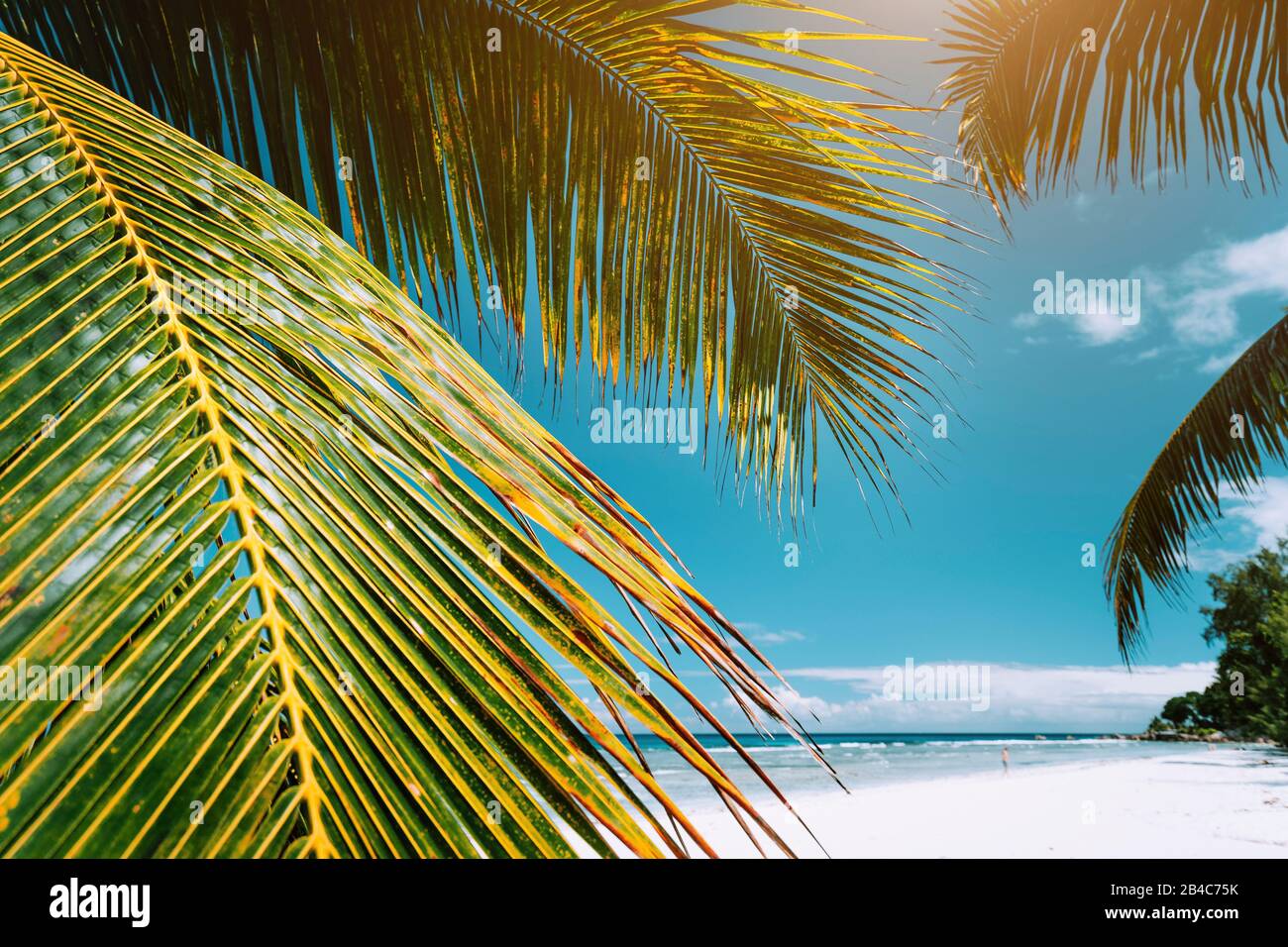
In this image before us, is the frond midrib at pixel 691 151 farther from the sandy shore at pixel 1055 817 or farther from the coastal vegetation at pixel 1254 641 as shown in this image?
the coastal vegetation at pixel 1254 641

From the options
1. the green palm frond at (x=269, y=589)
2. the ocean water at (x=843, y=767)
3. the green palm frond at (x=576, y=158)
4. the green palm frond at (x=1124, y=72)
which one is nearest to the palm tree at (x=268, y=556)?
the green palm frond at (x=269, y=589)

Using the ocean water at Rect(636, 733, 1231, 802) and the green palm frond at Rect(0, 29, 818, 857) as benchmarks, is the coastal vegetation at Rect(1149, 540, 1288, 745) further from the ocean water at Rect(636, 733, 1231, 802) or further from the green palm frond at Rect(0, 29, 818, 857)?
the green palm frond at Rect(0, 29, 818, 857)

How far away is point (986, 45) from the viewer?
231 cm

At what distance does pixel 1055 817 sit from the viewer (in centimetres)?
1295

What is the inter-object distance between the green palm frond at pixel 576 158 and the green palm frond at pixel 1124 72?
786mm

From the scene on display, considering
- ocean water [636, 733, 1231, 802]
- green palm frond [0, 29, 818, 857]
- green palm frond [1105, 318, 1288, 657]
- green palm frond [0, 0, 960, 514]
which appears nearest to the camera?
green palm frond [0, 29, 818, 857]

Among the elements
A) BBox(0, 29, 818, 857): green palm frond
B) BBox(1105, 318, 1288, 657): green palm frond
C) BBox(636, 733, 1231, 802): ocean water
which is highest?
BBox(0, 29, 818, 857): green palm frond

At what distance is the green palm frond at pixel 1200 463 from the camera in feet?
14.5

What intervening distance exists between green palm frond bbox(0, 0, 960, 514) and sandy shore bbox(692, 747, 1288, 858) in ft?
25.4

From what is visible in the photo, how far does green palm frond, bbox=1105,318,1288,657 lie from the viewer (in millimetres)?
4418

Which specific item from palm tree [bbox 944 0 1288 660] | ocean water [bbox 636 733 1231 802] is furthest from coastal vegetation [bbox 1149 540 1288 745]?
palm tree [bbox 944 0 1288 660]

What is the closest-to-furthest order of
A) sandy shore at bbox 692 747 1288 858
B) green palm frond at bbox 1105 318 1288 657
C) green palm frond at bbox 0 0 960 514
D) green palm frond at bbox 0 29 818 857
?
green palm frond at bbox 0 29 818 857 < green palm frond at bbox 0 0 960 514 < green palm frond at bbox 1105 318 1288 657 < sandy shore at bbox 692 747 1288 858

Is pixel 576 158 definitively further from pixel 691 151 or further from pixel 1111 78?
pixel 1111 78
